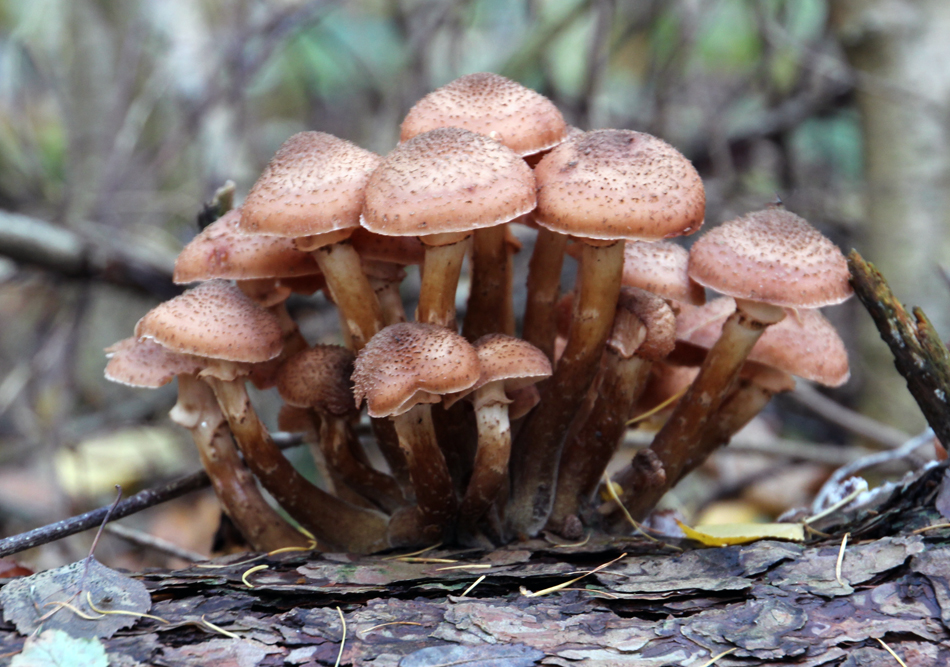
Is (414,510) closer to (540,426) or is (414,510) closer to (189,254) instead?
(540,426)

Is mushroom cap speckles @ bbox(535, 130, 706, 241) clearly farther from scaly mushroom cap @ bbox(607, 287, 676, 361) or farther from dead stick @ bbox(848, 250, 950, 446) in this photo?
dead stick @ bbox(848, 250, 950, 446)

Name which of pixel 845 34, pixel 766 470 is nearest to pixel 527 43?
pixel 845 34

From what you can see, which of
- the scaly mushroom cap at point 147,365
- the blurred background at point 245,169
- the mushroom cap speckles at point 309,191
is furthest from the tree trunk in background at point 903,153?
the scaly mushroom cap at point 147,365

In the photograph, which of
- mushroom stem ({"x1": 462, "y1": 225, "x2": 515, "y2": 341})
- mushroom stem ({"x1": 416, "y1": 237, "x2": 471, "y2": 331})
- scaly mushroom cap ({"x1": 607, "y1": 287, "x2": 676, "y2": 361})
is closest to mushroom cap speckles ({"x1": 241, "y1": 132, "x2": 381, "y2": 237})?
mushroom stem ({"x1": 416, "y1": 237, "x2": 471, "y2": 331})

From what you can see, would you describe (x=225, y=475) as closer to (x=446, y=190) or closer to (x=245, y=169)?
(x=446, y=190)

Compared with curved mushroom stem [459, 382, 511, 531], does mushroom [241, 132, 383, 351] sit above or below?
above

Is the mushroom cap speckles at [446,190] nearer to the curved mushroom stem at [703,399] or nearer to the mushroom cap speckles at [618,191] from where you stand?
the mushroom cap speckles at [618,191]
